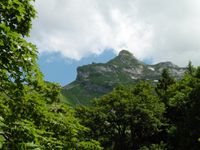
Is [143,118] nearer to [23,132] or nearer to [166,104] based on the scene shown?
[166,104]

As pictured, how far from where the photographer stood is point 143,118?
2808 inches

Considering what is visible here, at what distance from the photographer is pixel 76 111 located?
47.6 metres

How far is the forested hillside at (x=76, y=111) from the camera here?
28.4ft

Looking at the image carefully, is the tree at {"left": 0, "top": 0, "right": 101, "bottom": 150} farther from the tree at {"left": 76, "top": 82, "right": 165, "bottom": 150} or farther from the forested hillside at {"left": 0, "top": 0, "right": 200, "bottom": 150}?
the tree at {"left": 76, "top": 82, "right": 165, "bottom": 150}

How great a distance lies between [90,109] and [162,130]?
14.7 metres

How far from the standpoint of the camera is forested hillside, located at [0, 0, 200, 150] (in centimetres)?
866

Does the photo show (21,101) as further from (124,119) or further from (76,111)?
(124,119)

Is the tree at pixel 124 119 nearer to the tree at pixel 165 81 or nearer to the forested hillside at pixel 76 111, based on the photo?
the forested hillside at pixel 76 111

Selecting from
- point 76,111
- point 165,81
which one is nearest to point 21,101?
point 76,111

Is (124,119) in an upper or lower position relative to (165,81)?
lower

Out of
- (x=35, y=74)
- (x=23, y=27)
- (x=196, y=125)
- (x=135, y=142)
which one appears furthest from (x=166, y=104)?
(x=35, y=74)

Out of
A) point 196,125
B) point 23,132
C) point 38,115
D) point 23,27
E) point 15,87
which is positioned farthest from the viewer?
point 196,125

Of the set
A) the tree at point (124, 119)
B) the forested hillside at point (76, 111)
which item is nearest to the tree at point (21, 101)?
the forested hillside at point (76, 111)

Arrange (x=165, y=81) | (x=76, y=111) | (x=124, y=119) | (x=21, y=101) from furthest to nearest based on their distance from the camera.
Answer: (x=165, y=81)
(x=124, y=119)
(x=76, y=111)
(x=21, y=101)
